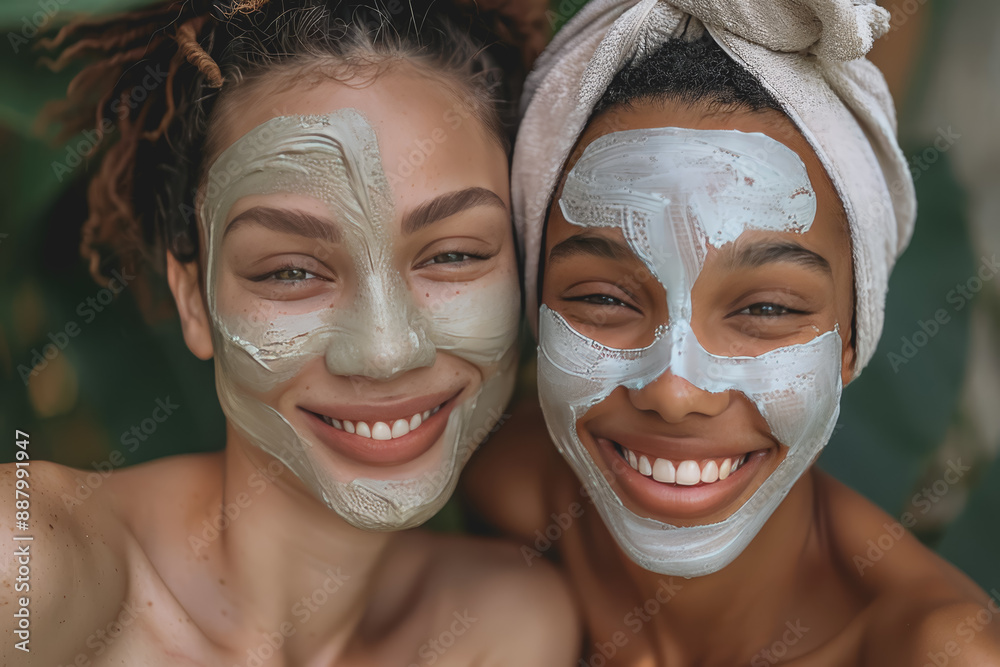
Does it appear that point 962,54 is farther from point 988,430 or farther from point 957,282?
point 988,430

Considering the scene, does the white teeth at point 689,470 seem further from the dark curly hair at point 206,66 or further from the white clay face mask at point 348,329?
the dark curly hair at point 206,66

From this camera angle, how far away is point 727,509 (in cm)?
170

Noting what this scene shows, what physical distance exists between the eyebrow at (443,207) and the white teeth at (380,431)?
1.31ft

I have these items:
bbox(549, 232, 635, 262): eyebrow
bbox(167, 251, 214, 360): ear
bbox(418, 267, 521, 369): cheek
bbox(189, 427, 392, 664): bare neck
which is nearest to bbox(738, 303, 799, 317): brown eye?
bbox(549, 232, 635, 262): eyebrow

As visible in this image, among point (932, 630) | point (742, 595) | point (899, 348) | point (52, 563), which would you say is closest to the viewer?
point (52, 563)

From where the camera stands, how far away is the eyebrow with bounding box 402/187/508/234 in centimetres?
165

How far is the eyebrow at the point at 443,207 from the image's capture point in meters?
1.65

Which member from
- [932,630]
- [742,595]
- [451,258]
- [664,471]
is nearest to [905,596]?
[932,630]

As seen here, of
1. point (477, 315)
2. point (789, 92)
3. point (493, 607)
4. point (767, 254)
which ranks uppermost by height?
point (789, 92)

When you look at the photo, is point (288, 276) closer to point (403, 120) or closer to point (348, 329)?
point (348, 329)

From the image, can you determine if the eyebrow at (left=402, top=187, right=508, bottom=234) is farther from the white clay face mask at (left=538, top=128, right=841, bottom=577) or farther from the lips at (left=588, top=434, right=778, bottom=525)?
the lips at (left=588, top=434, right=778, bottom=525)

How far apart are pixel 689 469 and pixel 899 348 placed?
1572 mm

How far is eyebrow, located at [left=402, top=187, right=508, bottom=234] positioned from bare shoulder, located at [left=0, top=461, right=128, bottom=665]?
857 mm

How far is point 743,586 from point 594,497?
483 mm
